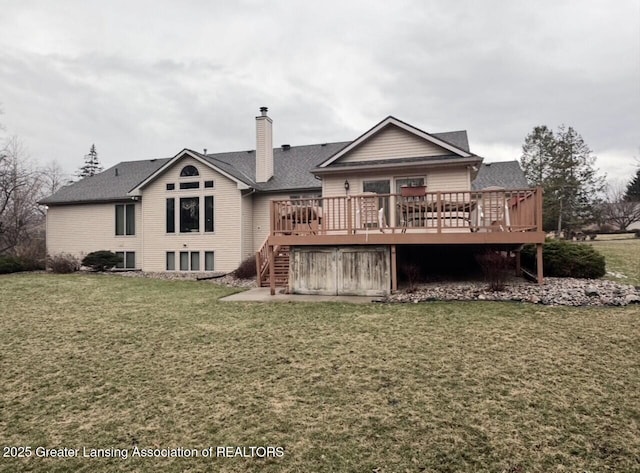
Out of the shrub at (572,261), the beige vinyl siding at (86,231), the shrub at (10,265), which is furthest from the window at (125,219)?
the shrub at (572,261)

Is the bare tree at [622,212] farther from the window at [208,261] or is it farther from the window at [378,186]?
the window at [208,261]

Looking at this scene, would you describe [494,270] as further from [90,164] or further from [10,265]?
[90,164]

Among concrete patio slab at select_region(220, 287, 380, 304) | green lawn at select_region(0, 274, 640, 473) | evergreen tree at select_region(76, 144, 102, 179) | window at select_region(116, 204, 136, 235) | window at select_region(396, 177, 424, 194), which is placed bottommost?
green lawn at select_region(0, 274, 640, 473)

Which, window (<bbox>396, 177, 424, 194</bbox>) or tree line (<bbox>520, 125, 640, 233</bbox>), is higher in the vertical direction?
tree line (<bbox>520, 125, 640, 233</bbox>)

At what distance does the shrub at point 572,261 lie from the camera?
9.20 meters

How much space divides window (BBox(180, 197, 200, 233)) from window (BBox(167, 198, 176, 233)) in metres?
0.35

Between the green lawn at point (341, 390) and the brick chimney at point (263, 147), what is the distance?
1109 cm

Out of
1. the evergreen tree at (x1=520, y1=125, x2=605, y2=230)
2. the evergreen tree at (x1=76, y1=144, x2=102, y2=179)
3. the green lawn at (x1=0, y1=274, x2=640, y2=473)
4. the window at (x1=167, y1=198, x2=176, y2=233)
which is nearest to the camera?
the green lawn at (x1=0, y1=274, x2=640, y2=473)

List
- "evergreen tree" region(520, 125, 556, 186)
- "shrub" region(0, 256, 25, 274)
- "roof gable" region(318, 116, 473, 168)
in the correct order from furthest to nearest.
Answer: "evergreen tree" region(520, 125, 556, 186) → "shrub" region(0, 256, 25, 274) → "roof gable" region(318, 116, 473, 168)

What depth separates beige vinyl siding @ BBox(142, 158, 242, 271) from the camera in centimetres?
1577

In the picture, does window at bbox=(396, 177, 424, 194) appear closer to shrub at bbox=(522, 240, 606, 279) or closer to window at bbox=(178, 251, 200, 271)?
shrub at bbox=(522, 240, 606, 279)

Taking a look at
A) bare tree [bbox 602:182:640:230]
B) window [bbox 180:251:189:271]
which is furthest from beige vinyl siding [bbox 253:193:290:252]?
bare tree [bbox 602:182:640:230]

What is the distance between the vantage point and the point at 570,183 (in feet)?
97.6

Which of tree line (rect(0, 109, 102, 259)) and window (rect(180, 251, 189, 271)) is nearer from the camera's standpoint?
window (rect(180, 251, 189, 271))
